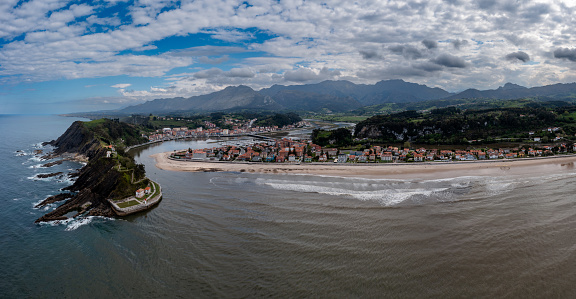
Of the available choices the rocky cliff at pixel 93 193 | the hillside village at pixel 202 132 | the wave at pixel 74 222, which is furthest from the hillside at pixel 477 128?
the wave at pixel 74 222

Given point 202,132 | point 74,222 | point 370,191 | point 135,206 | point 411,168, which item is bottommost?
point 74,222

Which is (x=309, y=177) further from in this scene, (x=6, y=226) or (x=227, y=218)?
(x=6, y=226)

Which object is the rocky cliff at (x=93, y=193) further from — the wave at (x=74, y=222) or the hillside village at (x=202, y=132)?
the hillside village at (x=202, y=132)

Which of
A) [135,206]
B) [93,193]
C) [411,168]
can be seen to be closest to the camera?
[135,206]

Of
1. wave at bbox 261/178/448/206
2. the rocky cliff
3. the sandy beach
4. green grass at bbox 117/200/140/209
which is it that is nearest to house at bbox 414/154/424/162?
the sandy beach

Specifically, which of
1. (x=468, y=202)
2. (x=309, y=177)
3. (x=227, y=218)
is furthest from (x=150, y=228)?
(x=468, y=202)

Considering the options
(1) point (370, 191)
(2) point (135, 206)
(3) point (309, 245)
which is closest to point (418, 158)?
(1) point (370, 191)

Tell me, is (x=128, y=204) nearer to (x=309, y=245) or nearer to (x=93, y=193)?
(x=93, y=193)
